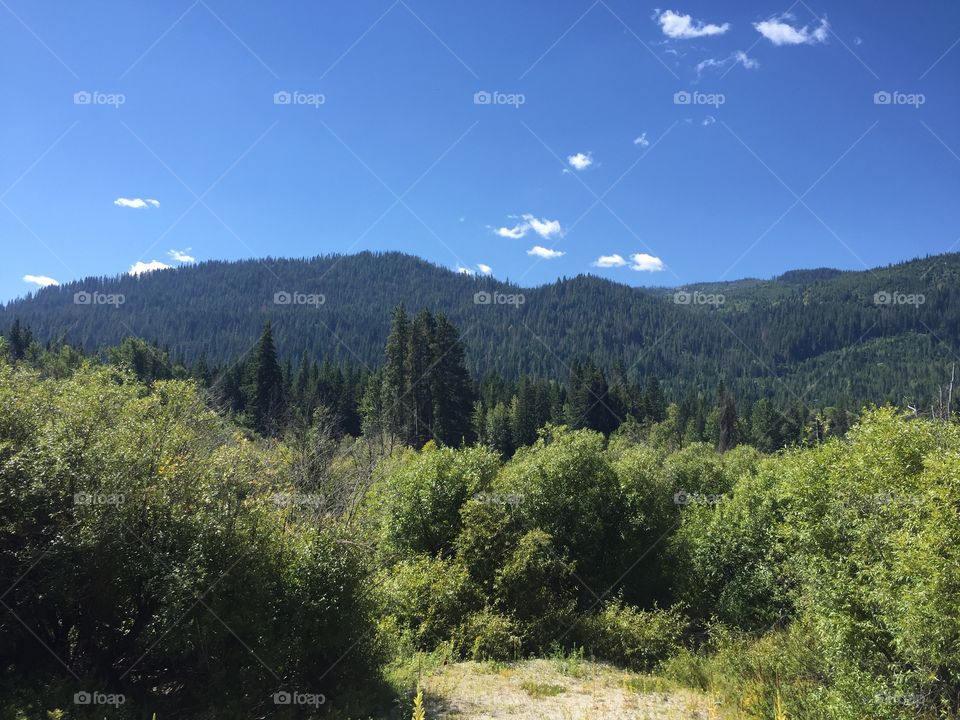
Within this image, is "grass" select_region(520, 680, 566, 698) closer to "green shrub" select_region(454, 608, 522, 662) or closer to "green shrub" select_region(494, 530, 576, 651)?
"green shrub" select_region(454, 608, 522, 662)

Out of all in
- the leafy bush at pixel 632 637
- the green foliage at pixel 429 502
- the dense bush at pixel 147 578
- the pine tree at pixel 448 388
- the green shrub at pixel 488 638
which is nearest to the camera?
the dense bush at pixel 147 578

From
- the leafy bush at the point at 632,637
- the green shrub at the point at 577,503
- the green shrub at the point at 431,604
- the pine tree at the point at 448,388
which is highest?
the pine tree at the point at 448,388

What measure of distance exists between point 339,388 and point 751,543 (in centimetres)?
6415

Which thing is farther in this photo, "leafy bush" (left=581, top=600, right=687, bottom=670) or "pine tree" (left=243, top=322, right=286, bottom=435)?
"pine tree" (left=243, top=322, right=286, bottom=435)

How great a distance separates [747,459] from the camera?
169ft

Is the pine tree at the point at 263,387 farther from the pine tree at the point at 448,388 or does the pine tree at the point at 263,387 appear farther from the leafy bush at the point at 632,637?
the leafy bush at the point at 632,637

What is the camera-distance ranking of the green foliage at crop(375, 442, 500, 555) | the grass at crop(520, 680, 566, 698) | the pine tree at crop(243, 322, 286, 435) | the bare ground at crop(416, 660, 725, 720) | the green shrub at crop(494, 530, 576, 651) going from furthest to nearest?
the pine tree at crop(243, 322, 286, 435) → the green foliage at crop(375, 442, 500, 555) → the green shrub at crop(494, 530, 576, 651) → the grass at crop(520, 680, 566, 698) → the bare ground at crop(416, 660, 725, 720)

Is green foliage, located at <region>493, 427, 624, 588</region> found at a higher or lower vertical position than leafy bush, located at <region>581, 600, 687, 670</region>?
higher

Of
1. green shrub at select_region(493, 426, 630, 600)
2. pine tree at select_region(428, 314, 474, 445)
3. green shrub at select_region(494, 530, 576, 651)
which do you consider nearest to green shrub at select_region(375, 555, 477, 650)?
green shrub at select_region(494, 530, 576, 651)

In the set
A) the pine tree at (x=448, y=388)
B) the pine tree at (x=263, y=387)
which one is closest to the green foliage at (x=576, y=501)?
the pine tree at (x=448, y=388)

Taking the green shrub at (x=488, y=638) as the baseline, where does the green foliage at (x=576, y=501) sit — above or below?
above

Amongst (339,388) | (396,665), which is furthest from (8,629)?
(339,388)

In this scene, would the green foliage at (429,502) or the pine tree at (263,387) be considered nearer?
the green foliage at (429,502)

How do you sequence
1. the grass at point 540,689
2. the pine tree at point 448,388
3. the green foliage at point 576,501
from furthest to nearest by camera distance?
the pine tree at point 448,388
the green foliage at point 576,501
the grass at point 540,689
